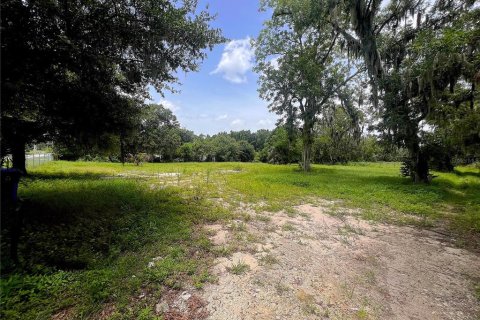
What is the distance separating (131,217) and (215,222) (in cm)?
206

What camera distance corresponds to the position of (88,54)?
4.49 m

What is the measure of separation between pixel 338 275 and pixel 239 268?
150 cm

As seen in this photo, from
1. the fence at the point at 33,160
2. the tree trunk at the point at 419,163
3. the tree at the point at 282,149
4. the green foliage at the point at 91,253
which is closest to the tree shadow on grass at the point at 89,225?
the green foliage at the point at 91,253

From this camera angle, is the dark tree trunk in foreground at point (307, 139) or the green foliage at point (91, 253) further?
the dark tree trunk in foreground at point (307, 139)

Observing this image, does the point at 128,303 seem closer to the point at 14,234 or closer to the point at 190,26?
the point at 14,234

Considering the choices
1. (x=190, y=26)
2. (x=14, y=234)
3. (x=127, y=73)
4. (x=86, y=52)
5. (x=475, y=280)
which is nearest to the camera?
(x=14, y=234)

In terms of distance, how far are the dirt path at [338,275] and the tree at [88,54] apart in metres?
4.30

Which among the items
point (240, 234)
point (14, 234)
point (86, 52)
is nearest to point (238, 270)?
point (240, 234)

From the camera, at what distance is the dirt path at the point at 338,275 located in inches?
104

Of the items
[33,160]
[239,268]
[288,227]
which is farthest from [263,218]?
[33,160]

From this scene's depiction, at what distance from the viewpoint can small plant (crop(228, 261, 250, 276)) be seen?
3347 millimetres

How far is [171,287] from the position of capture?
2.96 metres

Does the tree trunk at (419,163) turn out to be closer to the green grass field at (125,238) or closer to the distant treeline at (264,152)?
the distant treeline at (264,152)

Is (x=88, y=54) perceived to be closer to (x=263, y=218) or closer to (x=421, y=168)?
(x=263, y=218)
